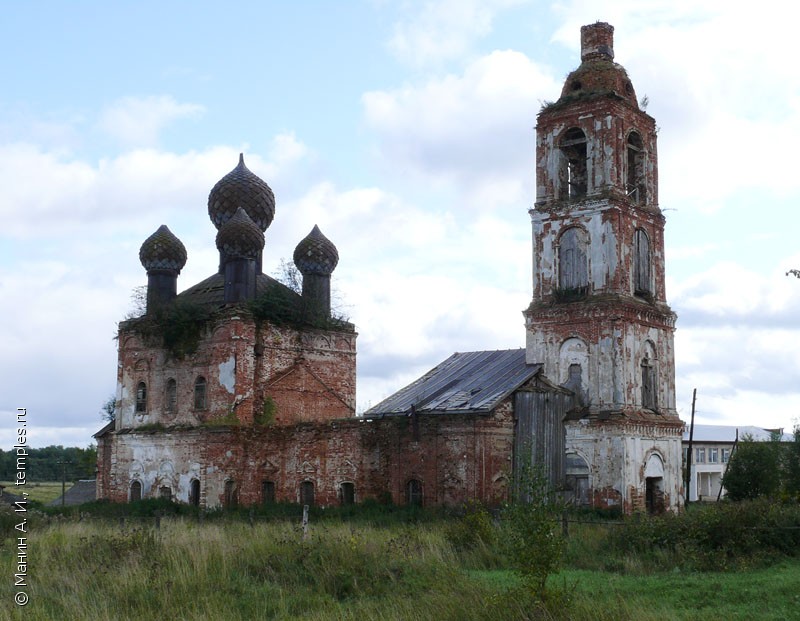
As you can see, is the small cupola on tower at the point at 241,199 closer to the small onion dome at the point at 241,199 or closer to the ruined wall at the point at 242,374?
the small onion dome at the point at 241,199

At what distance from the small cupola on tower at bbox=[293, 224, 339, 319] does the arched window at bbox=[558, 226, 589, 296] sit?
25.1 ft

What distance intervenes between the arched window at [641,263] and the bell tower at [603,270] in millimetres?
33

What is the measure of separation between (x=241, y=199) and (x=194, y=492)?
947cm

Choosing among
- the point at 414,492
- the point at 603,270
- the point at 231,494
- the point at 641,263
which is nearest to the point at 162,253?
the point at 231,494

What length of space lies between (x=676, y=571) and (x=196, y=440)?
1675cm

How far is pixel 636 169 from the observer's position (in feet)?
87.9

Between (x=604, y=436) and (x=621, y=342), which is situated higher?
(x=621, y=342)

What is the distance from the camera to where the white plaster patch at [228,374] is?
26683 millimetres

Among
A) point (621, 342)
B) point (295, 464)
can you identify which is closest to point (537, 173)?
point (621, 342)

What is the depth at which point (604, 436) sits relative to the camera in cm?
2372

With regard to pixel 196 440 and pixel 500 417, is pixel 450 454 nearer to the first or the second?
pixel 500 417

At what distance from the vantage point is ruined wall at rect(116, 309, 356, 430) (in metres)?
26.8

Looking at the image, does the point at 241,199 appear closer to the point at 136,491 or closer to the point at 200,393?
the point at 200,393

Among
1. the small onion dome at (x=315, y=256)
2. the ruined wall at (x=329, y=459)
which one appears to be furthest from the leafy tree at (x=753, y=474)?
the small onion dome at (x=315, y=256)
